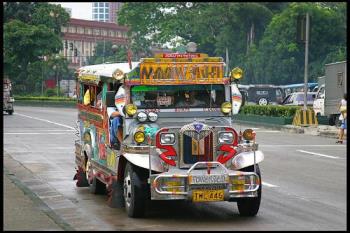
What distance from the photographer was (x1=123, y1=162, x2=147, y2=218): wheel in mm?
12539

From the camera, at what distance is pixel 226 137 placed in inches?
511

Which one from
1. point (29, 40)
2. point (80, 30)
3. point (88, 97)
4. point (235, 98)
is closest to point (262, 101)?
point (29, 40)

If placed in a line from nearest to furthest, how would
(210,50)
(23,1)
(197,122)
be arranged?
1. (197,122)
2. (23,1)
3. (210,50)

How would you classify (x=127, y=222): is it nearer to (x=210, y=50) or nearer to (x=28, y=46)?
(x=28, y=46)

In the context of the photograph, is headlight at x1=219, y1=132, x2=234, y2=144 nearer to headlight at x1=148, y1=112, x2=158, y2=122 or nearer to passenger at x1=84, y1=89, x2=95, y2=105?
headlight at x1=148, y1=112, x2=158, y2=122

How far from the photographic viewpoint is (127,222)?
1244 cm

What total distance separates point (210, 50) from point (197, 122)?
266 ft

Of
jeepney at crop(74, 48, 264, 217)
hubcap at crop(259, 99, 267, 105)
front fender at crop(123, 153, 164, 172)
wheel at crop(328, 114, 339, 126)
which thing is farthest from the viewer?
hubcap at crop(259, 99, 267, 105)

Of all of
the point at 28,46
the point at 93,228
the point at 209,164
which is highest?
the point at 28,46

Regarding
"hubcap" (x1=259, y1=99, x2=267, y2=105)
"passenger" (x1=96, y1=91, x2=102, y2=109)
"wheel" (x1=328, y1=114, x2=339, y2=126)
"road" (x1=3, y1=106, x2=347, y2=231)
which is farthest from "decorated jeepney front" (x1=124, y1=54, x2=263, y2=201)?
"hubcap" (x1=259, y1=99, x2=267, y2=105)

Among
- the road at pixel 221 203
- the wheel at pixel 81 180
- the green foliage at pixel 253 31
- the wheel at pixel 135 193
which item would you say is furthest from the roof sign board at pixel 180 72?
the green foliage at pixel 253 31

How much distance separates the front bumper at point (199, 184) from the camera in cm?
1222

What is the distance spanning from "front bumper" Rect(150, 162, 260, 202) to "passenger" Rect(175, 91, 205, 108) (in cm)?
168

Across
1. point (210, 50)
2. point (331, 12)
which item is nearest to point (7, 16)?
point (210, 50)
